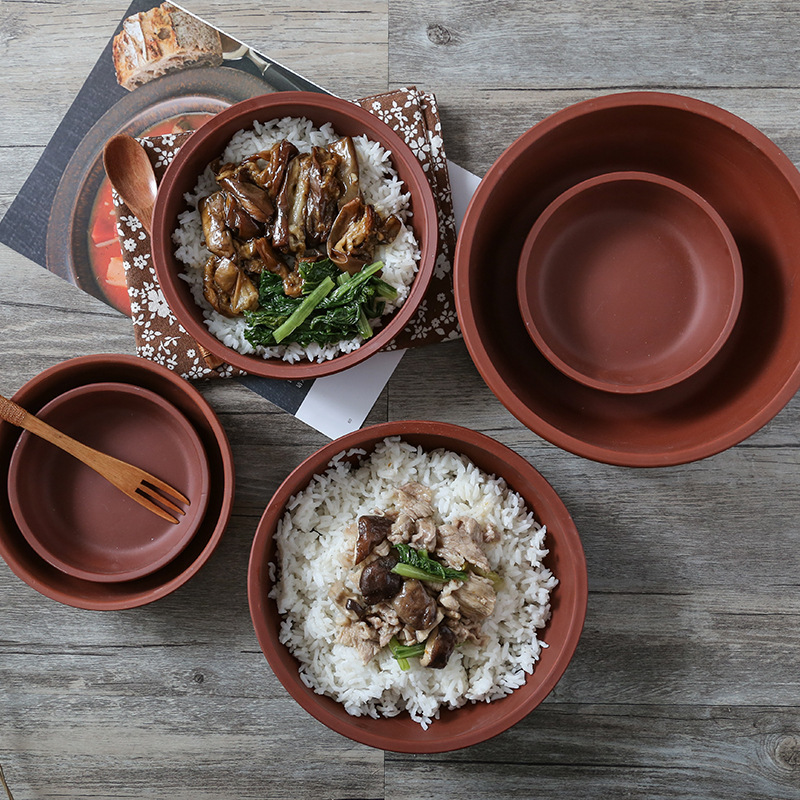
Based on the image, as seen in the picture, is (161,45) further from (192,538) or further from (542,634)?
(542,634)

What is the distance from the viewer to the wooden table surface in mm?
1927

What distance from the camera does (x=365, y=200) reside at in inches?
70.9

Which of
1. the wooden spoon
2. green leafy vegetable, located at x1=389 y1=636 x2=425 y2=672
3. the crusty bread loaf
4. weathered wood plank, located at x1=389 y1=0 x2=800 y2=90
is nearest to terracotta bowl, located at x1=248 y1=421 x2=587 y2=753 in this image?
green leafy vegetable, located at x1=389 y1=636 x2=425 y2=672

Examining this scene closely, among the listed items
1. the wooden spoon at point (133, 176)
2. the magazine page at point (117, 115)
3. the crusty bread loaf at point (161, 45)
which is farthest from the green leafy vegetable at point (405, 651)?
the crusty bread loaf at point (161, 45)

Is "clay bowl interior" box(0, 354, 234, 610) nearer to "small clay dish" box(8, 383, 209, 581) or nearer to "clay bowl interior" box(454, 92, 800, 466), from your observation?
"small clay dish" box(8, 383, 209, 581)

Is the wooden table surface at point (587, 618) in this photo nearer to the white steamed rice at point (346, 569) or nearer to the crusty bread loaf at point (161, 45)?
the crusty bread loaf at point (161, 45)

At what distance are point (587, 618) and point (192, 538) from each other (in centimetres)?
113

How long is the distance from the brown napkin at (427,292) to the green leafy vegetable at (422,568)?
0.58 m

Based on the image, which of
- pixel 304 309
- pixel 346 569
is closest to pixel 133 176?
pixel 304 309

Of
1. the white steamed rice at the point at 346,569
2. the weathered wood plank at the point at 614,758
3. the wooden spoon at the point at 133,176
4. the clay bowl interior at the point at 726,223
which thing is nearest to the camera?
the clay bowl interior at the point at 726,223

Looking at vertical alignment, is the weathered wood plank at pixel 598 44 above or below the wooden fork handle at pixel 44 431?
above

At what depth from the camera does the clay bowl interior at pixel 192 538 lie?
5.77ft

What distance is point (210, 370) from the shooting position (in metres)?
1.88

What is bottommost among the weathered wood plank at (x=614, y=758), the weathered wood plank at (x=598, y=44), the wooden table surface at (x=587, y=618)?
the weathered wood plank at (x=614, y=758)
